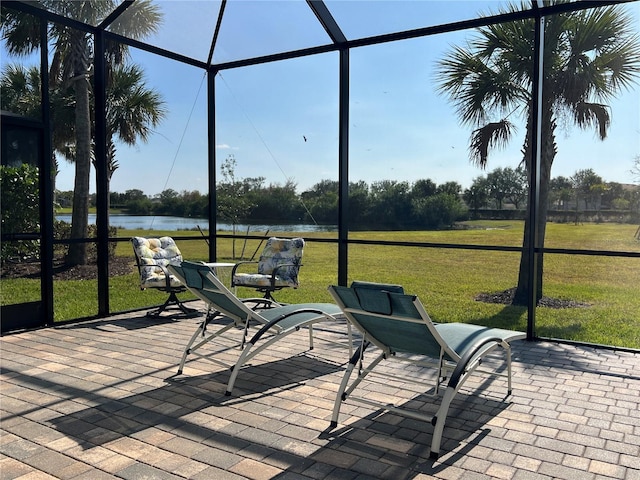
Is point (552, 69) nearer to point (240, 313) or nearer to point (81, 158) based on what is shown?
point (240, 313)

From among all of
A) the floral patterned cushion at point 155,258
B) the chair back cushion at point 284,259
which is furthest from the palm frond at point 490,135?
the floral patterned cushion at point 155,258

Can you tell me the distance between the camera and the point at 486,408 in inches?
123

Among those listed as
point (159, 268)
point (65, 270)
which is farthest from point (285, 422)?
point (65, 270)

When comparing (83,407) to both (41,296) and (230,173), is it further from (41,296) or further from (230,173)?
(230,173)

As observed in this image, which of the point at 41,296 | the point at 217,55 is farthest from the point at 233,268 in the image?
the point at 217,55

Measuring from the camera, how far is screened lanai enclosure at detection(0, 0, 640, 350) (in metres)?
5.17

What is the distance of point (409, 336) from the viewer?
2.83 metres

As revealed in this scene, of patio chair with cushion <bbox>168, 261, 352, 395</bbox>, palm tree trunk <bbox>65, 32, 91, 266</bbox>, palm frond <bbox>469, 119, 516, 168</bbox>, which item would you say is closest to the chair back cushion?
patio chair with cushion <bbox>168, 261, 352, 395</bbox>

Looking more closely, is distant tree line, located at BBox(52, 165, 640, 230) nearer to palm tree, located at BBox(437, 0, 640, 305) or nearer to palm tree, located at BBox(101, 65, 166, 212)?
palm tree, located at BBox(101, 65, 166, 212)

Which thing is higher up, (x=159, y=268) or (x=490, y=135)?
(x=490, y=135)

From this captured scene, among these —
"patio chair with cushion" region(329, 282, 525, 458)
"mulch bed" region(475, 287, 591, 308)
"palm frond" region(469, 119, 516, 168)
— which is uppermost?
"palm frond" region(469, 119, 516, 168)

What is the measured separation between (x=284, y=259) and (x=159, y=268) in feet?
4.67

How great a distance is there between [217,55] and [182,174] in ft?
9.33

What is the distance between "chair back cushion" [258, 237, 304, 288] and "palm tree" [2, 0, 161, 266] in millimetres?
2267
